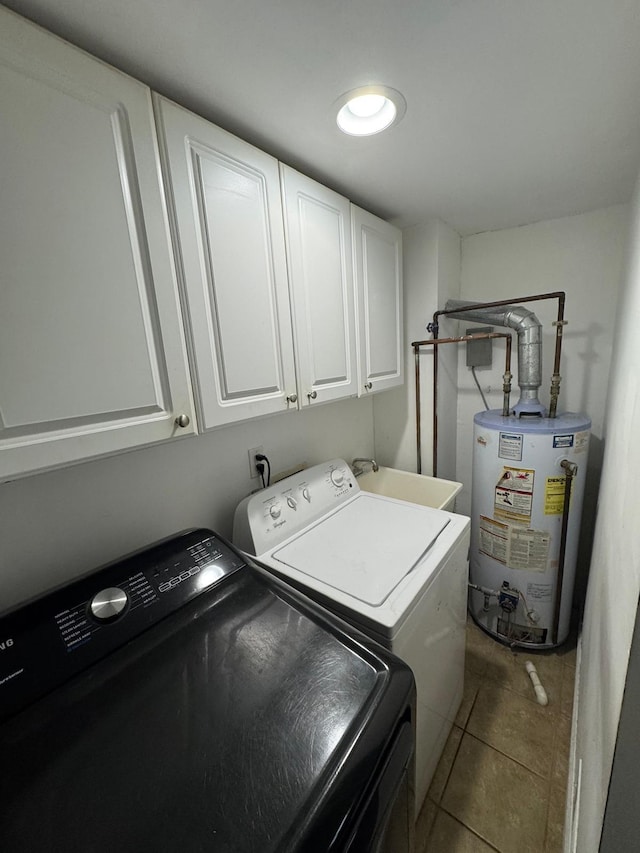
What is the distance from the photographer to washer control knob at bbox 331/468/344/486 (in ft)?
5.16

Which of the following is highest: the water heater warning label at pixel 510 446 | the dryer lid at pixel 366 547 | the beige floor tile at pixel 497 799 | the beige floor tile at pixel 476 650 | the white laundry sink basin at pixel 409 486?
the water heater warning label at pixel 510 446

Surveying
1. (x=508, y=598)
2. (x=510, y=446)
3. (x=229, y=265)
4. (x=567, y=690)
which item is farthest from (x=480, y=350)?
(x=567, y=690)

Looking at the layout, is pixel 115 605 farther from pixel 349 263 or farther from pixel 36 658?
pixel 349 263

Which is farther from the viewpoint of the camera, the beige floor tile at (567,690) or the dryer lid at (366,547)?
the beige floor tile at (567,690)

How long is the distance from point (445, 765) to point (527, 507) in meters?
1.15

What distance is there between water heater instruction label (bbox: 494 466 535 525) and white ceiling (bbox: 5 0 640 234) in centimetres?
134

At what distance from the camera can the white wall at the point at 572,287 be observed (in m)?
1.75

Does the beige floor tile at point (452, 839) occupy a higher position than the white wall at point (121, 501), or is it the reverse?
the white wall at point (121, 501)

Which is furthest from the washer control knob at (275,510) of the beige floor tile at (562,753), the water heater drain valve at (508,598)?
the beige floor tile at (562,753)

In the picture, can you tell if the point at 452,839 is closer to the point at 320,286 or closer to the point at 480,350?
the point at 320,286

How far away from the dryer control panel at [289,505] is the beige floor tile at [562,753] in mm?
1313

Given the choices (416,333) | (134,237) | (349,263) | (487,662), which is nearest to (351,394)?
(349,263)

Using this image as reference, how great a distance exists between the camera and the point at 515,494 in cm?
164

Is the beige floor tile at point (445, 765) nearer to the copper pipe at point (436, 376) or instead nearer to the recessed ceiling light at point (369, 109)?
the copper pipe at point (436, 376)
